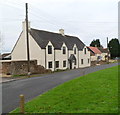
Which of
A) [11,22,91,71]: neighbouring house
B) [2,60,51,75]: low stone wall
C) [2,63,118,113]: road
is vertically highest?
[11,22,91,71]: neighbouring house

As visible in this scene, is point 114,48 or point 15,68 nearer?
point 15,68

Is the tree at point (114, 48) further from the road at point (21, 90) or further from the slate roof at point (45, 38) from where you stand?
the road at point (21, 90)

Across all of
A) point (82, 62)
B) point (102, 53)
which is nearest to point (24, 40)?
point (82, 62)

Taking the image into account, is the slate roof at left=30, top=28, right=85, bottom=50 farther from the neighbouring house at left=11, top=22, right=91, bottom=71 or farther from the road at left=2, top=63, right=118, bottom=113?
the road at left=2, top=63, right=118, bottom=113

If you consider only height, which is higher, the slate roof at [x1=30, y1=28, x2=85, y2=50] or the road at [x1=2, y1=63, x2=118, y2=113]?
the slate roof at [x1=30, y1=28, x2=85, y2=50]

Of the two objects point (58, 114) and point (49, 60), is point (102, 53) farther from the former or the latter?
point (58, 114)

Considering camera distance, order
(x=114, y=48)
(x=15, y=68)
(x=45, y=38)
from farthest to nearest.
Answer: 1. (x=114, y=48)
2. (x=45, y=38)
3. (x=15, y=68)

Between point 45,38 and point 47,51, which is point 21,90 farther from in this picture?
point 45,38

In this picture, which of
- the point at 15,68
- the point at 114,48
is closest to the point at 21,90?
the point at 15,68

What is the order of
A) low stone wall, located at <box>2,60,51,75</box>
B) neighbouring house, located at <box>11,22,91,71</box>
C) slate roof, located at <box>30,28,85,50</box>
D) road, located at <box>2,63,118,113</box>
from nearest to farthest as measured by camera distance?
road, located at <box>2,63,118,113</box>, low stone wall, located at <box>2,60,51,75</box>, neighbouring house, located at <box>11,22,91,71</box>, slate roof, located at <box>30,28,85,50</box>

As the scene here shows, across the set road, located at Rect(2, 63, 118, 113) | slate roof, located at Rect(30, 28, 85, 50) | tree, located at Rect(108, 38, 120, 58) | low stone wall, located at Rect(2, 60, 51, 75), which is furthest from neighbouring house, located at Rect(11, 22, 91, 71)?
tree, located at Rect(108, 38, 120, 58)

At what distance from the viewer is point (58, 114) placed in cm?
707

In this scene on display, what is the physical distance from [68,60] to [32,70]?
12694 mm

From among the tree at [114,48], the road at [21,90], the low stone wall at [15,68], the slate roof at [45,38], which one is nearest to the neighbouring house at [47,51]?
the slate roof at [45,38]
